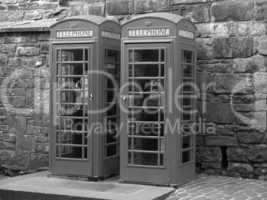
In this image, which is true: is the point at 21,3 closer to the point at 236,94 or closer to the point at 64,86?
the point at 64,86

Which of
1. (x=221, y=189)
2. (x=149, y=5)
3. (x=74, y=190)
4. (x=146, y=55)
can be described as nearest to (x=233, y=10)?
(x=149, y=5)

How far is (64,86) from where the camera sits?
7.25 meters

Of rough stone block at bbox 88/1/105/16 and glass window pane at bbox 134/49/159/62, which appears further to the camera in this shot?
rough stone block at bbox 88/1/105/16

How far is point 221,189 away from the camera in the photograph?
6.55m

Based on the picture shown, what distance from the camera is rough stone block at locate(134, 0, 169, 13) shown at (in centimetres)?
788

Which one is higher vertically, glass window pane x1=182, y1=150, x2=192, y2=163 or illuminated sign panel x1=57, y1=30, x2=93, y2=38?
illuminated sign panel x1=57, y1=30, x2=93, y2=38

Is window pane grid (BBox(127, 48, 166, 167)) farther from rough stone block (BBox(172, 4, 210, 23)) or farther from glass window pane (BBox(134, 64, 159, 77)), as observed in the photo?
rough stone block (BBox(172, 4, 210, 23))

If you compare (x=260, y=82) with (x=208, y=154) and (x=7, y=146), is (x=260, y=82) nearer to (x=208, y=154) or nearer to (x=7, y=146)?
(x=208, y=154)

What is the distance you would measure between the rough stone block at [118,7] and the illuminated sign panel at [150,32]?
59.2 inches

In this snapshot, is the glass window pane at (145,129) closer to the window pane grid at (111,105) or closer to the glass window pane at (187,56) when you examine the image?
the window pane grid at (111,105)

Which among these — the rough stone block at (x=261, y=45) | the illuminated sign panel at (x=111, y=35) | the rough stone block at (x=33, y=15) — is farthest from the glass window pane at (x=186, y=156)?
the rough stone block at (x=33, y=15)

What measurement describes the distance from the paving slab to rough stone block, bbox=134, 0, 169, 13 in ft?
9.09

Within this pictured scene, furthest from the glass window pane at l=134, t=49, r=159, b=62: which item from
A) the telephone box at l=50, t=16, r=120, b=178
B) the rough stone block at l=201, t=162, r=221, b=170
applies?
the rough stone block at l=201, t=162, r=221, b=170

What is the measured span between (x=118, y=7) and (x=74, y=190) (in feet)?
10.6
